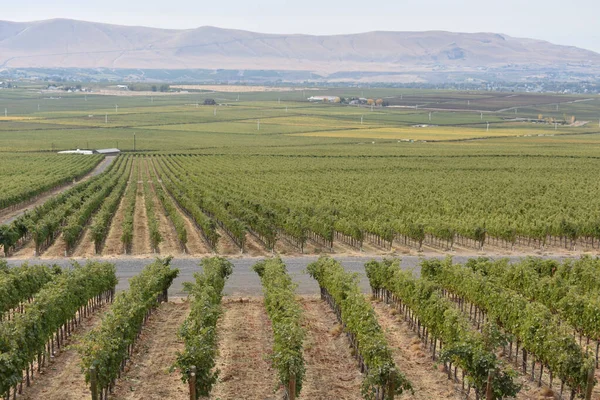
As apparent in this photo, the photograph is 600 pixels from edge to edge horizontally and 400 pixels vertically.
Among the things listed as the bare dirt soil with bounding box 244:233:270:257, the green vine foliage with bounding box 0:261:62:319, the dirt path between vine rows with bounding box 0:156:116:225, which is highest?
the green vine foliage with bounding box 0:261:62:319

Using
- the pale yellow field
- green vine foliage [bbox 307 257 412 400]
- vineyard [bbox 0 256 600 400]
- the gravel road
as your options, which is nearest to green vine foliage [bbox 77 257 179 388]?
vineyard [bbox 0 256 600 400]

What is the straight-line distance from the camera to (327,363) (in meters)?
24.5

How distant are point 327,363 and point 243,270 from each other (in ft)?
57.1

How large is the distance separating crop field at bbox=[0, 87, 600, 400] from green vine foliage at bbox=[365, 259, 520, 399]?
8 centimetres

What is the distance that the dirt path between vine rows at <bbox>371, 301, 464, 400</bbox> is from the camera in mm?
22100

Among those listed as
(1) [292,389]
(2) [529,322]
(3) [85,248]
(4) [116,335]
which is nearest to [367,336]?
(1) [292,389]

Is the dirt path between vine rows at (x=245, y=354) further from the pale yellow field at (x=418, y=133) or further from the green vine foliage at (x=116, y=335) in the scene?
the pale yellow field at (x=418, y=133)

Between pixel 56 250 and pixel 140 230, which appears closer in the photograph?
pixel 56 250

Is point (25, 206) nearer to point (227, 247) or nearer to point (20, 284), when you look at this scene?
point (227, 247)

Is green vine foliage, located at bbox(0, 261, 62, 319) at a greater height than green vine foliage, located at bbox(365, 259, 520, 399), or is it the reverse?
green vine foliage, located at bbox(365, 259, 520, 399)

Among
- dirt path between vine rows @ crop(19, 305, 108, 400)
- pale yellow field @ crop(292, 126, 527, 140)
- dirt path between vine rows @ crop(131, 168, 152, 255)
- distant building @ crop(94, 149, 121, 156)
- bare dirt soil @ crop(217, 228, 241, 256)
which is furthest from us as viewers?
pale yellow field @ crop(292, 126, 527, 140)

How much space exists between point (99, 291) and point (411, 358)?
14.4m

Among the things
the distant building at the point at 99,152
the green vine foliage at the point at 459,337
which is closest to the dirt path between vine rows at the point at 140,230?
the green vine foliage at the point at 459,337

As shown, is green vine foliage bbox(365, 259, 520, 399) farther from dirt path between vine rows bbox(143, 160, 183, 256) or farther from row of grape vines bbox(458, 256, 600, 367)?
dirt path between vine rows bbox(143, 160, 183, 256)
